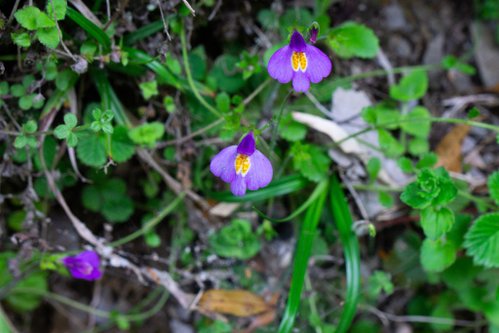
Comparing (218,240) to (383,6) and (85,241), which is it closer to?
(85,241)

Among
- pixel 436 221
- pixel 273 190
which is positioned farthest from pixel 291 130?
pixel 436 221

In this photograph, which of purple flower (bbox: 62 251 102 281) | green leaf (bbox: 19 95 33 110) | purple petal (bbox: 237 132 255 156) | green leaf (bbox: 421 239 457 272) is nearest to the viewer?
purple petal (bbox: 237 132 255 156)

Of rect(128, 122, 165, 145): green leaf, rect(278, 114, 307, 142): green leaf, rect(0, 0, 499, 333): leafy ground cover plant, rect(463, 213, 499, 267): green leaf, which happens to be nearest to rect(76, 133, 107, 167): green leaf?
rect(0, 0, 499, 333): leafy ground cover plant

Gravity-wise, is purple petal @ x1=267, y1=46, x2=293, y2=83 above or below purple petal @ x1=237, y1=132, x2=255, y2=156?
above

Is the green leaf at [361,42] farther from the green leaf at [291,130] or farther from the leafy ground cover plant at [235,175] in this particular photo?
the green leaf at [291,130]

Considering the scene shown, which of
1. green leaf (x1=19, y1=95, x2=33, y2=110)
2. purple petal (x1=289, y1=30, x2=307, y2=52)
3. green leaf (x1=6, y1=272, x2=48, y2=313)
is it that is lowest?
green leaf (x1=6, y1=272, x2=48, y2=313)

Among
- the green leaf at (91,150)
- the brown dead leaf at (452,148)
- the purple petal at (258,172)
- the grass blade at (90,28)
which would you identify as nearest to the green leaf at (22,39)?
the grass blade at (90,28)

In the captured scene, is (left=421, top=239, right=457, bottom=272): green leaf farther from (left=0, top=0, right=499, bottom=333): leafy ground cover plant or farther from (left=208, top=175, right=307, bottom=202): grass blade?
(left=208, top=175, right=307, bottom=202): grass blade
